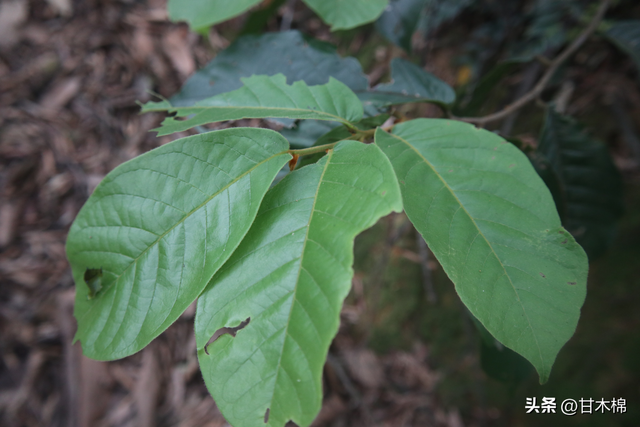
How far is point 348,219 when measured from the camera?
530 mm

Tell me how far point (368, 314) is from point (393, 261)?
422 millimetres

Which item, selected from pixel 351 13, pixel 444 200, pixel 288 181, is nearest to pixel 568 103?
pixel 351 13

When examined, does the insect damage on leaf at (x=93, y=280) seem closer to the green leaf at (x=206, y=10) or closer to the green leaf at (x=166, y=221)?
the green leaf at (x=166, y=221)

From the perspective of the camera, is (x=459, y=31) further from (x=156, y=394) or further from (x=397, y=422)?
(x=156, y=394)

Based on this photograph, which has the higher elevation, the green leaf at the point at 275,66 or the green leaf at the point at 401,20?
the green leaf at the point at 401,20

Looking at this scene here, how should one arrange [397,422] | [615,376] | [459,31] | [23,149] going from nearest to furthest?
1. [615,376]
2. [459,31]
3. [397,422]
4. [23,149]

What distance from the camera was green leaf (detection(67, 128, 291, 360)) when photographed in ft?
1.90

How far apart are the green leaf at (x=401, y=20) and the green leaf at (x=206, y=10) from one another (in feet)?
1.68

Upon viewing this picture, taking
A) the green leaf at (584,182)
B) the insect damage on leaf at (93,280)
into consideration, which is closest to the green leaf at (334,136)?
the insect damage on leaf at (93,280)

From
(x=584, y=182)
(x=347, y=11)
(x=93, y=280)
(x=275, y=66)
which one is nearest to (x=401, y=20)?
(x=347, y=11)

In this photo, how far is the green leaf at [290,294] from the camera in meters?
0.50

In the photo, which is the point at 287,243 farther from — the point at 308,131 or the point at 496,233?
the point at 308,131

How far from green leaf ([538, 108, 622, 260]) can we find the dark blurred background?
0.06 m

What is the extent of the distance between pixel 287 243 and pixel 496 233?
380mm
